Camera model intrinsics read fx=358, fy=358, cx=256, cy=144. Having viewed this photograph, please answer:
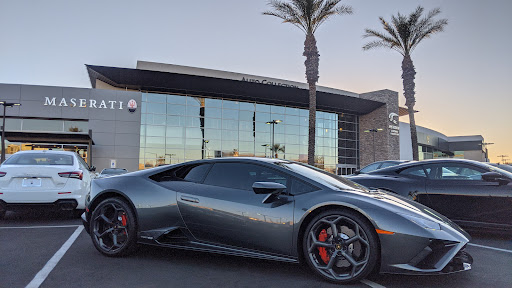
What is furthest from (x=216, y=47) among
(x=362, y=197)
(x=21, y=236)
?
(x=362, y=197)

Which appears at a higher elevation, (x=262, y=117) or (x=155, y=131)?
(x=262, y=117)

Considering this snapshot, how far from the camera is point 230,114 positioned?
35.5 meters

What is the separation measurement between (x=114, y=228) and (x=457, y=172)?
16.9ft

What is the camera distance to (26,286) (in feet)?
9.72

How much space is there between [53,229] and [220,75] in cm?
3243

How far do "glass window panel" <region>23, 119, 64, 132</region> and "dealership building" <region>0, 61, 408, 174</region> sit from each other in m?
0.07

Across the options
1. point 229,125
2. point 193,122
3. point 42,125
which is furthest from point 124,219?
point 42,125

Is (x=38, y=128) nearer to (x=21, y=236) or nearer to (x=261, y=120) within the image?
(x=261, y=120)

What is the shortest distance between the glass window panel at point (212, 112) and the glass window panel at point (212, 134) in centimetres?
138

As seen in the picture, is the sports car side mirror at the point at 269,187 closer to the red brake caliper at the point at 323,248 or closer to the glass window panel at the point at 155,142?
the red brake caliper at the point at 323,248

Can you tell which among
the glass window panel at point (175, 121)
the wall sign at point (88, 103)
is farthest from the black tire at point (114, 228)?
the glass window panel at point (175, 121)

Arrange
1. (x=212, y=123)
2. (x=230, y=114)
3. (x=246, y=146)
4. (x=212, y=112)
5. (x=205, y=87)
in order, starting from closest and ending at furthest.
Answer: (x=205, y=87)
(x=212, y=123)
(x=212, y=112)
(x=230, y=114)
(x=246, y=146)

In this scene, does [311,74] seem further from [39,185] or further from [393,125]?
[393,125]

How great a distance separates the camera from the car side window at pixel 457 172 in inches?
219
